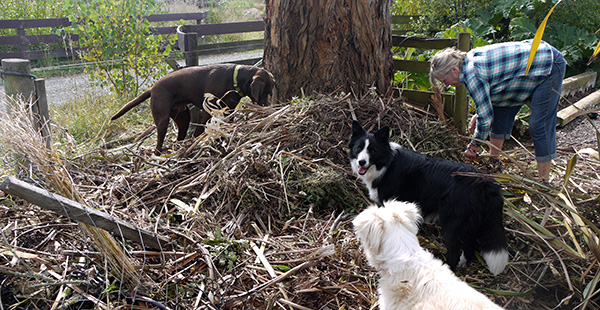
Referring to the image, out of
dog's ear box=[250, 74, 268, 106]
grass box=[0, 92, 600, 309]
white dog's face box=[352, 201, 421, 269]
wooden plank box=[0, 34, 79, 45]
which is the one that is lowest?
grass box=[0, 92, 600, 309]

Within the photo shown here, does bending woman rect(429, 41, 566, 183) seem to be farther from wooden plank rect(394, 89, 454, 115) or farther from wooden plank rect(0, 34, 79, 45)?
wooden plank rect(0, 34, 79, 45)

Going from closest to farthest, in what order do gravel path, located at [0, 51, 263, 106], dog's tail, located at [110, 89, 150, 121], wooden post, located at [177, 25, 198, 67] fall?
dog's tail, located at [110, 89, 150, 121]
wooden post, located at [177, 25, 198, 67]
gravel path, located at [0, 51, 263, 106]

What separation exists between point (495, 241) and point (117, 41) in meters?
7.55

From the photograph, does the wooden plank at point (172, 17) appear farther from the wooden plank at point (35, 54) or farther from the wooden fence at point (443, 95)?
the wooden fence at point (443, 95)

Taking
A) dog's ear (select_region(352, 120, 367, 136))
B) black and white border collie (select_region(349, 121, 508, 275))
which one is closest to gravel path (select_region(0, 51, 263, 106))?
dog's ear (select_region(352, 120, 367, 136))

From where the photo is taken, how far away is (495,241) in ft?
10.2

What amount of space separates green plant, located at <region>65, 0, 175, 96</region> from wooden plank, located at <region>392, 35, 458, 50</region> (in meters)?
4.48

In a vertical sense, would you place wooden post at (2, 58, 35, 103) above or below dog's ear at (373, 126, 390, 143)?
above

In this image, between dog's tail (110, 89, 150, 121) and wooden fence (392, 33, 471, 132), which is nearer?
wooden fence (392, 33, 471, 132)

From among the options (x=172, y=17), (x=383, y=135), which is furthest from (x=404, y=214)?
(x=172, y=17)

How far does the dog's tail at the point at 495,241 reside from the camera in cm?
309

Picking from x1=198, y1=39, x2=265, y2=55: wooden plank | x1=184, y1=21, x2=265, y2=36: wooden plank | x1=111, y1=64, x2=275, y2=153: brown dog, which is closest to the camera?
x1=111, y1=64, x2=275, y2=153: brown dog

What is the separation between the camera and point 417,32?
1059 cm

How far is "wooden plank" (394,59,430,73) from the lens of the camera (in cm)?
582
